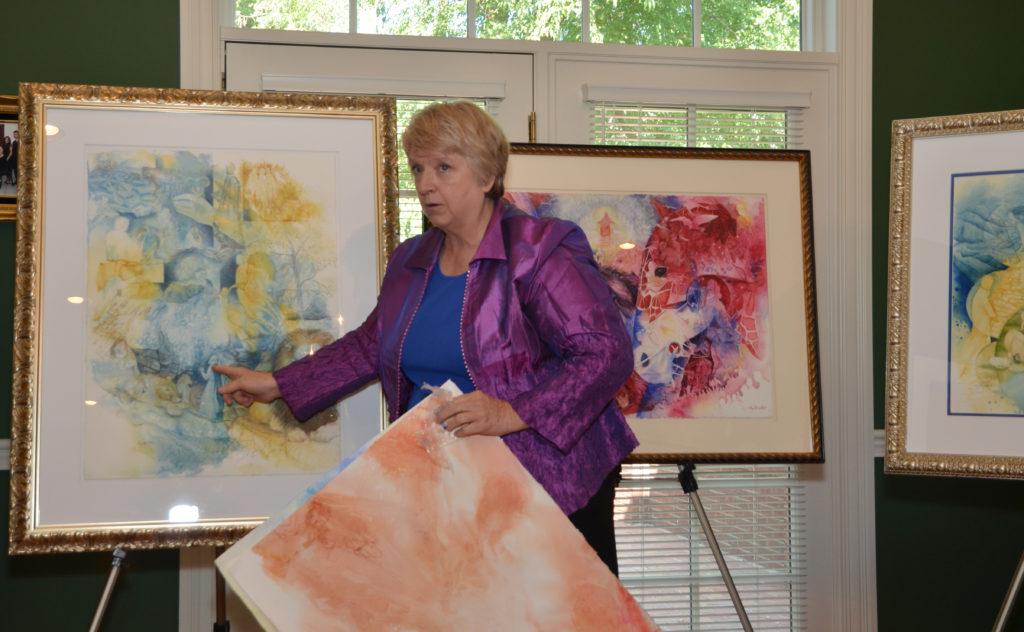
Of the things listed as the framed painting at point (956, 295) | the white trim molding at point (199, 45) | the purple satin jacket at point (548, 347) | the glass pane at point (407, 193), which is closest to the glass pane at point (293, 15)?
the white trim molding at point (199, 45)

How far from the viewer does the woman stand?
5.91 ft

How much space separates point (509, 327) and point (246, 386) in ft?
2.18

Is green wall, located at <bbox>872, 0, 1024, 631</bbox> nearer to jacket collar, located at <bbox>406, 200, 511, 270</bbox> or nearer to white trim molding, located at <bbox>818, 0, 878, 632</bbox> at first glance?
white trim molding, located at <bbox>818, 0, 878, 632</bbox>

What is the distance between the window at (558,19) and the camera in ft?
10.0

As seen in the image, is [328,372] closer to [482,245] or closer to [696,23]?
[482,245]

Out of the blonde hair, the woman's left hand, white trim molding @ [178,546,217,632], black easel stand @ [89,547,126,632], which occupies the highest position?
the blonde hair

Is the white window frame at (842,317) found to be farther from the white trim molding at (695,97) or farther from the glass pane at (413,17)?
the glass pane at (413,17)

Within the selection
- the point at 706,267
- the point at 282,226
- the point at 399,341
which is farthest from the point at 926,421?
the point at 282,226

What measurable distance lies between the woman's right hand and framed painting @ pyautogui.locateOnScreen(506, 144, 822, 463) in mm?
822

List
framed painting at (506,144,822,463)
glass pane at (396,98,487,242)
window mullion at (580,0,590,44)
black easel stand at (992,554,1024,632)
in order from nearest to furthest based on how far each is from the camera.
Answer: black easel stand at (992,554,1024,632) < framed painting at (506,144,822,463) < glass pane at (396,98,487,242) < window mullion at (580,0,590,44)

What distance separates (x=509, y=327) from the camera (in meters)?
1.88

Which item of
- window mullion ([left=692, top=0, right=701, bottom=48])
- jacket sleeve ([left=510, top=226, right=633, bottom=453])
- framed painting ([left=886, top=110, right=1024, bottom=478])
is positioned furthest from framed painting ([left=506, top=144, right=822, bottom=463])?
jacket sleeve ([left=510, top=226, right=633, bottom=453])

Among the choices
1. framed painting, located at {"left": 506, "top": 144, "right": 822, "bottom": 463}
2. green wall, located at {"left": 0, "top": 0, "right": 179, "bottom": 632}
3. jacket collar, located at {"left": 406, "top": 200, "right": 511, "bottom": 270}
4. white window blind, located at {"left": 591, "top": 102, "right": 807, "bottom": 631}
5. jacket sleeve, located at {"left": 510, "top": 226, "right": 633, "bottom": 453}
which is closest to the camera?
jacket sleeve, located at {"left": 510, "top": 226, "right": 633, "bottom": 453}

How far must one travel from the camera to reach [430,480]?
1696mm
